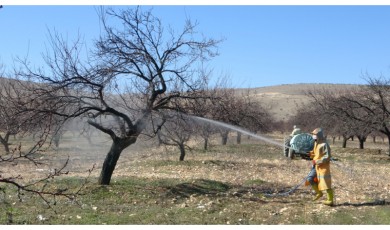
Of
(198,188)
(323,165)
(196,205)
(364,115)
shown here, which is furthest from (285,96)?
(196,205)

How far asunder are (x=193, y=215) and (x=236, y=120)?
4.53 metres

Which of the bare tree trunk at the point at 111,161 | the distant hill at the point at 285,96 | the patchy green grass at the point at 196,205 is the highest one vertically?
the distant hill at the point at 285,96

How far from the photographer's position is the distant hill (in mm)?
91444

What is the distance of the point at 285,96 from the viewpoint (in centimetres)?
11062

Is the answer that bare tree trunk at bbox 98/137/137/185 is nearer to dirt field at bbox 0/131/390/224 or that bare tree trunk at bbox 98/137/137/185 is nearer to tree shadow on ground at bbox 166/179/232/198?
dirt field at bbox 0/131/390/224

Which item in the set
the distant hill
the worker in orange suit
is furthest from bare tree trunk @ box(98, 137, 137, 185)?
the distant hill

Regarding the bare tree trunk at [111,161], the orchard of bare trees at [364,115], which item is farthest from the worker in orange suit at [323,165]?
the orchard of bare trees at [364,115]

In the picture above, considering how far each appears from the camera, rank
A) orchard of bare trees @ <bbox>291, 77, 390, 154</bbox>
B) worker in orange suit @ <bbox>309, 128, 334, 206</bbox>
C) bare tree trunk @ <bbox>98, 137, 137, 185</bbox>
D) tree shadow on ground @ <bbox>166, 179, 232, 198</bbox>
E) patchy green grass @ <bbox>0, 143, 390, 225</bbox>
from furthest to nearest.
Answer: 1. orchard of bare trees @ <bbox>291, 77, 390, 154</bbox>
2. bare tree trunk @ <bbox>98, 137, 137, 185</bbox>
3. tree shadow on ground @ <bbox>166, 179, 232, 198</bbox>
4. worker in orange suit @ <bbox>309, 128, 334, 206</bbox>
5. patchy green grass @ <bbox>0, 143, 390, 225</bbox>

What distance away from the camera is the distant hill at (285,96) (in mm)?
91444

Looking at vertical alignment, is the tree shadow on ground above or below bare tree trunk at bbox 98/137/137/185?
below

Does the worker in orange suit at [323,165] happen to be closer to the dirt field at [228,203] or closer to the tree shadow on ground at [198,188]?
the dirt field at [228,203]

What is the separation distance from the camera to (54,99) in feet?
35.0

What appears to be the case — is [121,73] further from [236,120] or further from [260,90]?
[260,90]

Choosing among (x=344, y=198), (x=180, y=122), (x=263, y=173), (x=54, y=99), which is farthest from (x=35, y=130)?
(x=263, y=173)
